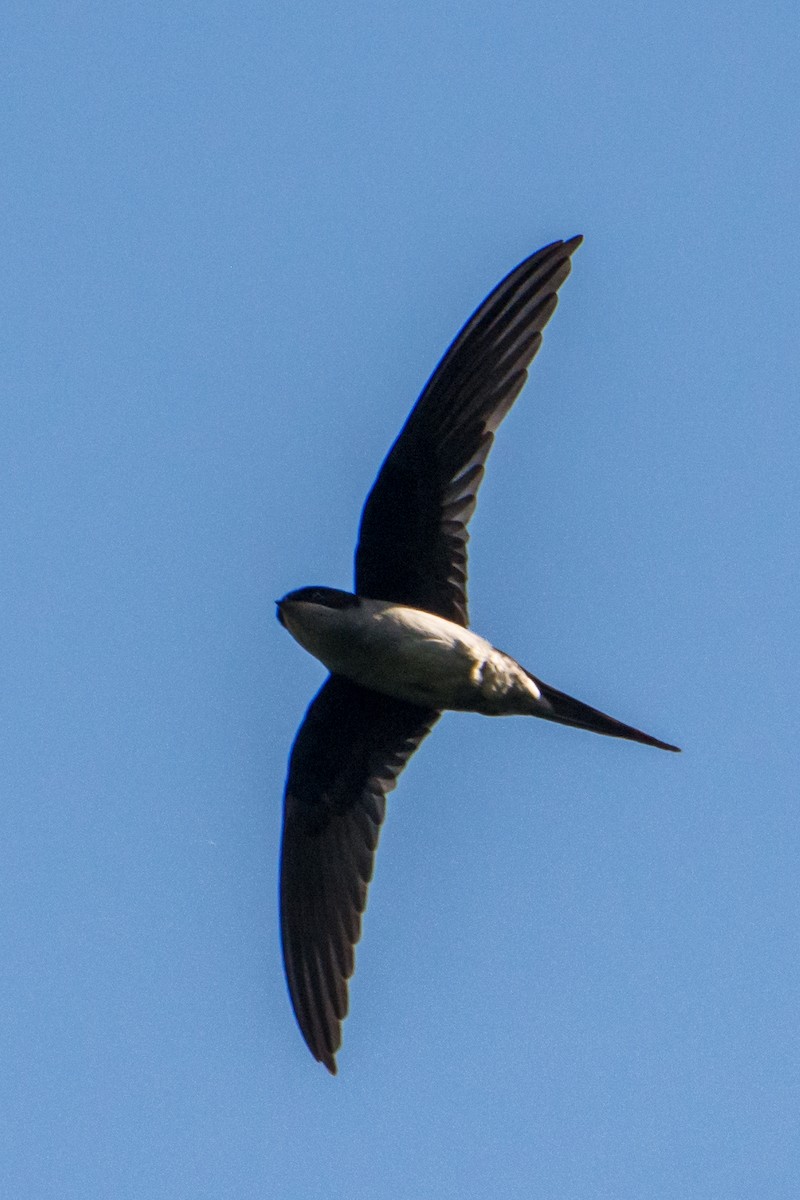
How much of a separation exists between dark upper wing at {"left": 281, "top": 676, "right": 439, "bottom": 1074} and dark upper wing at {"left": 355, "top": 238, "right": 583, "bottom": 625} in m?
0.60

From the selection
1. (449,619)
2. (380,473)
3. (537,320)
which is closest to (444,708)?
(449,619)

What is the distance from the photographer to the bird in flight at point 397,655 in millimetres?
8477

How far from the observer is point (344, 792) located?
9180 mm

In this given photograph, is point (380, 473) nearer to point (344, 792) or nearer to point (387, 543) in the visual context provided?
point (387, 543)

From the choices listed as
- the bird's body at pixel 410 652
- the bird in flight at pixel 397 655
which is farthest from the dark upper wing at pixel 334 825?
the bird's body at pixel 410 652

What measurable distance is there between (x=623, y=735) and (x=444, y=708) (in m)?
0.76

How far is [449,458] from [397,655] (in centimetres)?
86

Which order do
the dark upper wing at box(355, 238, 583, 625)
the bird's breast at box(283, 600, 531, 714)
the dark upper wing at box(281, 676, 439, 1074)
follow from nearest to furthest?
the bird's breast at box(283, 600, 531, 714), the dark upper wing at box(355, 238, 583, 625), the dark upper wing at box(281, 676, 439, 1074)

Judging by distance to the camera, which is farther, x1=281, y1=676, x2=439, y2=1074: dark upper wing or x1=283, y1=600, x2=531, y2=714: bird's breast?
x1=281, y1=676, x2=439, y2=1074: dark upper wing

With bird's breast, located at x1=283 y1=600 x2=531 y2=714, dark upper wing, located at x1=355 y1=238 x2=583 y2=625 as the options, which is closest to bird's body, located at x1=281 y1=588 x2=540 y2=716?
bird's breast, located at x1=283 y1=600 x2=531 y2=714

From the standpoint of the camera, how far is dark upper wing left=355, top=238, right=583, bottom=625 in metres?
8.66

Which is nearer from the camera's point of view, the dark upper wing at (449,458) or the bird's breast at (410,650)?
the bird's breast at (410,650)

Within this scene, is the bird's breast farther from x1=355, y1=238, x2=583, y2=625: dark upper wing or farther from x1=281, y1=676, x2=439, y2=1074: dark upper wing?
x1=281, y1=676, x2=439, y2=1074: dark upper wing

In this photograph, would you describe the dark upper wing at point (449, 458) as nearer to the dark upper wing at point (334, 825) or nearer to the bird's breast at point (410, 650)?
the bird's breast at point (410, 650)
